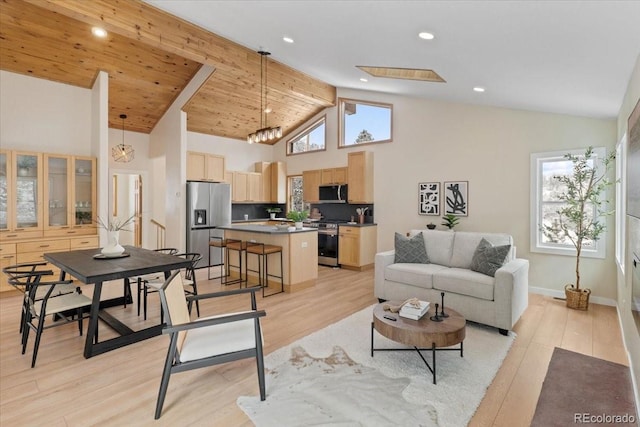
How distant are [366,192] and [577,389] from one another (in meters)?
5.04

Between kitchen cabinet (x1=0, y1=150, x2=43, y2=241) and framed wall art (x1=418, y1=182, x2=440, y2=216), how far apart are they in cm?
632

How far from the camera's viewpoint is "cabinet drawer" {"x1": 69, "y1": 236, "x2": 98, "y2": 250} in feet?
17.3

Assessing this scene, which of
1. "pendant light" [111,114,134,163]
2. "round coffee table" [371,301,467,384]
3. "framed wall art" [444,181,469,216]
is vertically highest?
"pendant light" [111,114,134,163]

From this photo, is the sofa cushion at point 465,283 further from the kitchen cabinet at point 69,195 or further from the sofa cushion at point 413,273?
the kitchen cabinet at point 69,195

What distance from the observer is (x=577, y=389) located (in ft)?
7.43

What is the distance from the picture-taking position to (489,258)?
146 inches

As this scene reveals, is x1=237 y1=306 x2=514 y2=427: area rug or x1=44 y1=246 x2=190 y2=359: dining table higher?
x1=44 y1=246 x2=190 y2=359: dining table

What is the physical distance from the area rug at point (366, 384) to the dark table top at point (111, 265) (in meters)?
1.33

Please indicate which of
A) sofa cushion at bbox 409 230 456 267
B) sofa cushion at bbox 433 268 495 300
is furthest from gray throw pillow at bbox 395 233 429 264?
sofa cushion at bbox 433 268 495 300

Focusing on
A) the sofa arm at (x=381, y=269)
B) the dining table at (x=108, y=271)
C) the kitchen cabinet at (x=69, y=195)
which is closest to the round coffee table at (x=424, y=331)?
the sofa arm at (x=381, y=269)

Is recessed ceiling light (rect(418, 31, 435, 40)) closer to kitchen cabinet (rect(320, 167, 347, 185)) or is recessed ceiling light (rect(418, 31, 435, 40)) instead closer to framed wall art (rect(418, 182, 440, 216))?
framed wall art (rect(418, 182, 440, 216))

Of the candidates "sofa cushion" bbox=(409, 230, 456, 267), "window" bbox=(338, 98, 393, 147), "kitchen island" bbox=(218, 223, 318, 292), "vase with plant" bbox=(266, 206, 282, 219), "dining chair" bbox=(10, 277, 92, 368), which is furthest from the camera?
"vase with plant" bbox=(266, 206, 282, 219)

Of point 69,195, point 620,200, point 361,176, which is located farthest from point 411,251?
point 69,195

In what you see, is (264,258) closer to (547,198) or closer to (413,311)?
(413,311)
